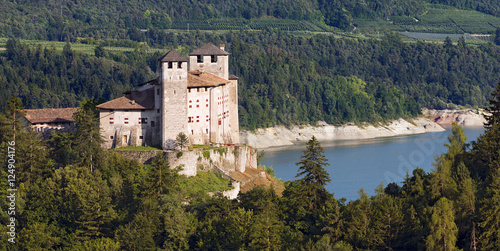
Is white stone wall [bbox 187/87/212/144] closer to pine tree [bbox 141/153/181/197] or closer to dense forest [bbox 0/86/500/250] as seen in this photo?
dense forest [bbox 0/86/500/250]

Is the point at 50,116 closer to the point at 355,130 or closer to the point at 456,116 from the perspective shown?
the point at 355,130

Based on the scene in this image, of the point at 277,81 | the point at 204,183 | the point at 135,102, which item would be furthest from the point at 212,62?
the point at 277,81

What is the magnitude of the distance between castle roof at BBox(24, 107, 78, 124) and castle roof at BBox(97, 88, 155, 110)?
18.8 feet

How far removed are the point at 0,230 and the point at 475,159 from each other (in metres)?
30.8

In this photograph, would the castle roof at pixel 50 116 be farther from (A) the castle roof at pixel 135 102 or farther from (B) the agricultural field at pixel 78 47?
(B) the agricultural field at pixel 78 47

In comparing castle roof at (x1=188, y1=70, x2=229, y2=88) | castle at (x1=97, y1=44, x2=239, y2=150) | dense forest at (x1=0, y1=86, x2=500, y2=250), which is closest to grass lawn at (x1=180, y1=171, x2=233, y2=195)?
dense forest at (x1=0, y1=86, x2=500, y2=250)

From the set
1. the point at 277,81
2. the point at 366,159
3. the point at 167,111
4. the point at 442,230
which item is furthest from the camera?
the point at 277,81

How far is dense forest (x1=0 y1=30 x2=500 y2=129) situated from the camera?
5453 inches

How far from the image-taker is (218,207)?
194 ft

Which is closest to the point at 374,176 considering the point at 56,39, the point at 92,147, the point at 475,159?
the point at 475,159

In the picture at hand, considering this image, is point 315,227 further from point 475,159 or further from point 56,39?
point 56,39

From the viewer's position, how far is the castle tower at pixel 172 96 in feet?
209

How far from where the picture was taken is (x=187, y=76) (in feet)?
219

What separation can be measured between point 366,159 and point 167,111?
54.3 m
